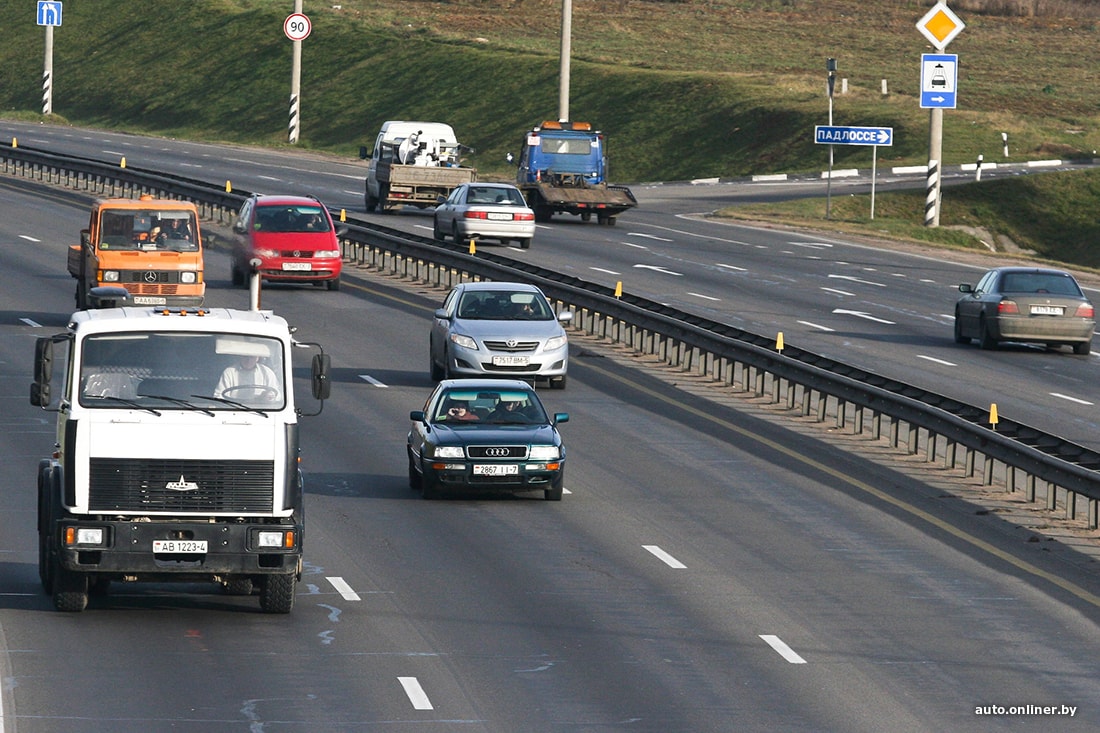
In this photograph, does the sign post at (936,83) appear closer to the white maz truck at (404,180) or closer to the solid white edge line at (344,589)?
the white maz truck at (404,180)

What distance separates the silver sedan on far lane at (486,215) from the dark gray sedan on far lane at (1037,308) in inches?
593

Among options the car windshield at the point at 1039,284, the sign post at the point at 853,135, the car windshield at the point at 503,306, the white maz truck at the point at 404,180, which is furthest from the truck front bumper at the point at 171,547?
the sign post at the point at 853,135

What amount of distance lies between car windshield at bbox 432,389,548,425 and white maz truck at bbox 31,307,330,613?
22.4 feet

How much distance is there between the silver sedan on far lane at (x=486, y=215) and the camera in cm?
4756

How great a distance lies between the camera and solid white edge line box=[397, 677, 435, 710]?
13000 millimetres

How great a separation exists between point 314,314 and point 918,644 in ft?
77.0

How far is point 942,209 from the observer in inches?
2446

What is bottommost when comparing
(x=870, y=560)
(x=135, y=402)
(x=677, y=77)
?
(x=870, y=560)

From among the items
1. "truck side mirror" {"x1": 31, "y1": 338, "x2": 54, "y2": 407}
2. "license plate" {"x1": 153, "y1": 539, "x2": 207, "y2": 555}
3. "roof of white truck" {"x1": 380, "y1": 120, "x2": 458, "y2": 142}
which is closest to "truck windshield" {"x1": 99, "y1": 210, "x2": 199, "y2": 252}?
"truck side mirror" {"x1": 31, "y1": 338, "x2": 54, "y2": 407}

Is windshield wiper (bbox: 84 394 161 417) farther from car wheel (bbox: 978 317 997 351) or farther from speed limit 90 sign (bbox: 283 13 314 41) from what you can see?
speed limit 90 sign (bbox: 283 13 314 41)

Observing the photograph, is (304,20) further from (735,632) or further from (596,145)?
(735,632)

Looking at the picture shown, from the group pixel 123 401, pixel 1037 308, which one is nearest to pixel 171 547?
pixel 123 401

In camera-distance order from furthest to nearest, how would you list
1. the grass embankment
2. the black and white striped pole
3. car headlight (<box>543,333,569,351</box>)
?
the black and white striped pole → the grass embankment → car headlight (<box>543,333,569,351</box>)

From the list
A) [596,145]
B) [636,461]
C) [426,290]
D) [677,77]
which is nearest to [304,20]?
[677,77]
